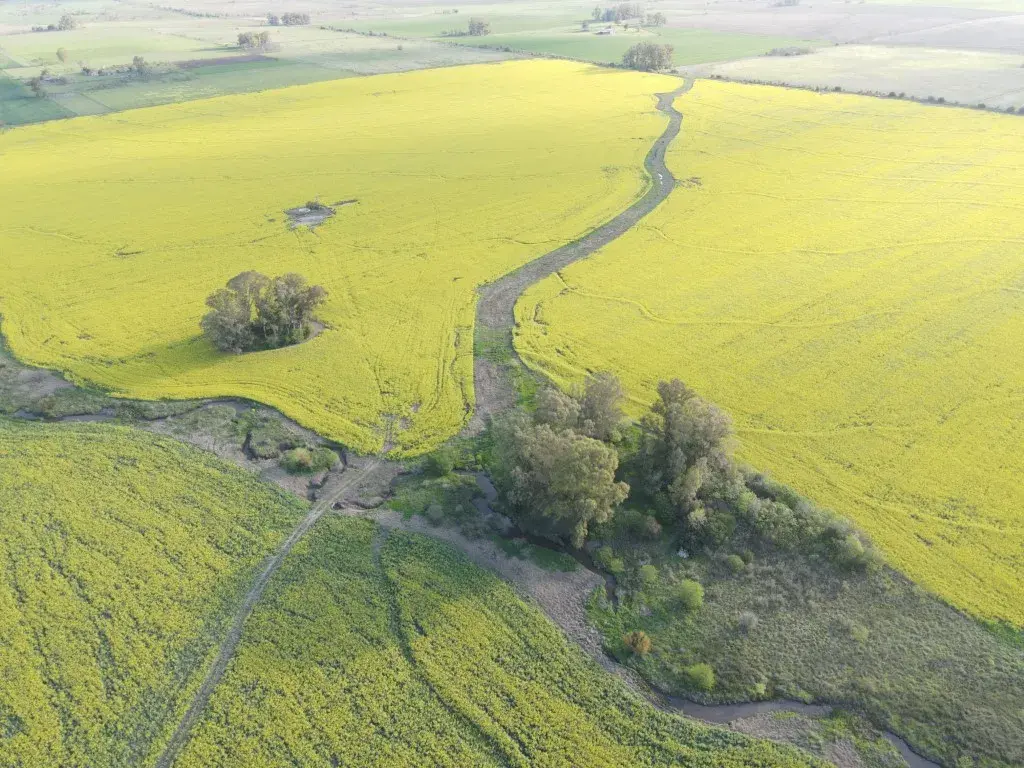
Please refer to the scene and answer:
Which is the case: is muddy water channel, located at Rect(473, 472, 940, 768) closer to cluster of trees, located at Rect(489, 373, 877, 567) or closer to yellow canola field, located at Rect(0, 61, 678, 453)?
cluster of trees, located at Rect(489, 373, 877, 567)

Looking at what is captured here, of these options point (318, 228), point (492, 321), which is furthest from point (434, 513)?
point (318, 228)

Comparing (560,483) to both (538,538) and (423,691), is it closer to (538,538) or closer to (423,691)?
(538,538)

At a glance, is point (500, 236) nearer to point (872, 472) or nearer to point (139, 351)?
point (139, 351)

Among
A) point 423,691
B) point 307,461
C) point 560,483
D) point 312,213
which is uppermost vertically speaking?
point 312,213

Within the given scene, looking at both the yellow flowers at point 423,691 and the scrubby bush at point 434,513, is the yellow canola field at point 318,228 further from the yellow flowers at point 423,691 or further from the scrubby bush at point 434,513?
the yellow flowers at point 423,691

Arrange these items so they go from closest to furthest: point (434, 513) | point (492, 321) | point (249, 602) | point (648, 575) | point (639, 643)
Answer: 1. point (639, 643)
2. point (249, 602)
3. point (648, 575)
4. point (434, 513)
5. point (492, 321)

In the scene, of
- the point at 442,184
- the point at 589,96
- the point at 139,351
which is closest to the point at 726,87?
the point at 589,96
